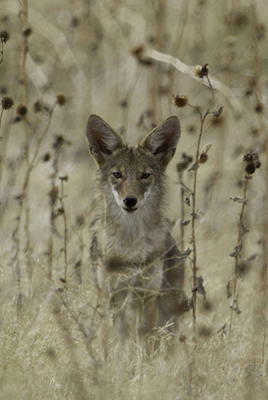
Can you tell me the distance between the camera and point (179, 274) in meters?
4.71

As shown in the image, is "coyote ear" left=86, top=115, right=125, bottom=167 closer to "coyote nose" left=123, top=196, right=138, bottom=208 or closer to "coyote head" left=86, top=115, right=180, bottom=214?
"coyote head" left=86, top=115, right=180, bottom=214

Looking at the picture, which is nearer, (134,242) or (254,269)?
(134,242)

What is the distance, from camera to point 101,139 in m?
4.45

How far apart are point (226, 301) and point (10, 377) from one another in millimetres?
2579

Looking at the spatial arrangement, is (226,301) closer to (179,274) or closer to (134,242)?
(179,274)

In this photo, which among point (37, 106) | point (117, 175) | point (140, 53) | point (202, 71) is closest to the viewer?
point (202, 71)

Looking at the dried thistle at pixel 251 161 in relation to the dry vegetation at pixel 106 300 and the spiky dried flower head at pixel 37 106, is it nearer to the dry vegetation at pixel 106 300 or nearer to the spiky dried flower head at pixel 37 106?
the dry vegetation at pixel 106 300

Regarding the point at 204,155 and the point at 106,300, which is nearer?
the point at 106,300

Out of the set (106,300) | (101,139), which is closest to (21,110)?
(101,139)

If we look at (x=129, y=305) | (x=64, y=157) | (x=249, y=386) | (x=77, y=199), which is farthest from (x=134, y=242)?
(x=64, y=157)

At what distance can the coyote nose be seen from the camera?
3.99 metres

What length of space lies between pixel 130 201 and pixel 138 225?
579 mm

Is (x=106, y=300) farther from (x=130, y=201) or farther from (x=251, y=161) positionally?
(x=251, y=161)

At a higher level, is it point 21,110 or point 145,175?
point 21,110
